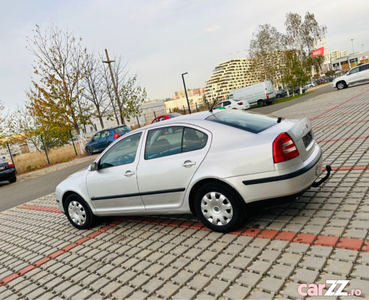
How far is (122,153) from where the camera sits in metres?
4.65

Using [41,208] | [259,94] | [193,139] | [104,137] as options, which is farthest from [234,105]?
[193,139]

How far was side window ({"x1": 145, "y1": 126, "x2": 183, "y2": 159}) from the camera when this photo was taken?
13.5 feet

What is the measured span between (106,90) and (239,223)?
23.9 m

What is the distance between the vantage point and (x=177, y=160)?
3.96 metres

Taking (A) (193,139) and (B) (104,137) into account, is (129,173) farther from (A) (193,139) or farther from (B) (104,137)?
(B) (104,137)

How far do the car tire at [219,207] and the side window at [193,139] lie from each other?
1.67ft

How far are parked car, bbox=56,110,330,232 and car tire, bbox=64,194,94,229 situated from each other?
0.26m

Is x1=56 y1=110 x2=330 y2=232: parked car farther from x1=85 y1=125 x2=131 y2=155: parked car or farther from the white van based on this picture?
the white van

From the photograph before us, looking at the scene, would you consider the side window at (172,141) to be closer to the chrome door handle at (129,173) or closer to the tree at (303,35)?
the chrome door handle at (129,173)

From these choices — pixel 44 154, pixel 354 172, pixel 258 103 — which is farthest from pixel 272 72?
pixel 354 172

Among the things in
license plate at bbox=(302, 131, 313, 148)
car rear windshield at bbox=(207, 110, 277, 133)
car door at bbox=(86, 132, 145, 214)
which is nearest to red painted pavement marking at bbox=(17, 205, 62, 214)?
car door at bbox=(86, 132, 145, 214)

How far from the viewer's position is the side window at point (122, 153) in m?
4.52

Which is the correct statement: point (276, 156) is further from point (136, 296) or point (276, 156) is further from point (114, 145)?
point (114, 145)

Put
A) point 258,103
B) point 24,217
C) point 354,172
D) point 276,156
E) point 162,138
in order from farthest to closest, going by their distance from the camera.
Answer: point 258,103 → point 24,217 → point 354,172 → point 162,138 → point 276,156
